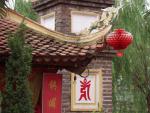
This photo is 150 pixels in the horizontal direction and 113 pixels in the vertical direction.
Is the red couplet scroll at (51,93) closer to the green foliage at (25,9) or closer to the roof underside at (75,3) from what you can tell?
the roof underside at (75,3)

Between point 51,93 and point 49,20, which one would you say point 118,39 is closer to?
point 51,93

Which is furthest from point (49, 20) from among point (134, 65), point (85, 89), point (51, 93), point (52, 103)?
point (134, 65)

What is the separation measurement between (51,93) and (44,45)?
2.89 ft

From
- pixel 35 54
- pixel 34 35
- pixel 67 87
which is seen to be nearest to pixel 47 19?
pixel 67 87

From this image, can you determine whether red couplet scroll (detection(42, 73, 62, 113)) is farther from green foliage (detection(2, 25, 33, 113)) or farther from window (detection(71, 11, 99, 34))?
window (detection(71, 11, 99, 34))

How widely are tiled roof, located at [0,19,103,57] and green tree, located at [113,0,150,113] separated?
16.1ft

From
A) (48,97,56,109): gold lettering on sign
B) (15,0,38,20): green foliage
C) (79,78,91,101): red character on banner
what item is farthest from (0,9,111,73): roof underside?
(15,0,38,20): green foliage

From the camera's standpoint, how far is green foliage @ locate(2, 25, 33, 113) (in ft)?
19.9

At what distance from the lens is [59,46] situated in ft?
23.2

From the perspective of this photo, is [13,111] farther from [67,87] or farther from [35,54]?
[67,87]

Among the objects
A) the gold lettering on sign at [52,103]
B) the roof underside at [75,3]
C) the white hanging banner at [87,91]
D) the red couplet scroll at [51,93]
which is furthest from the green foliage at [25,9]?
the gold lettering on sign at [52,103]

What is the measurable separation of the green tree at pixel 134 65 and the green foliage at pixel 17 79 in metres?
6.06

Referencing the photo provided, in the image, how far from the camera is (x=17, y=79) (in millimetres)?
6070

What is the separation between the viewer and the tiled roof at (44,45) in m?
6.60
